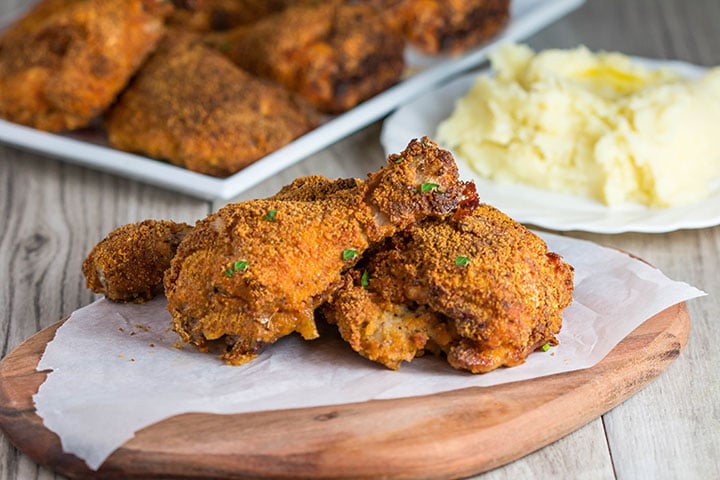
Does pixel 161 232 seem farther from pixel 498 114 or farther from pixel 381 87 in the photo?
pixel 381 87

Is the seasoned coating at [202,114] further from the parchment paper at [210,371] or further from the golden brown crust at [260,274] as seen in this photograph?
the golden brown crust at [260,274]

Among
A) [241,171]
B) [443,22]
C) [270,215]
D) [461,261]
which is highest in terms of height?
[270,215]

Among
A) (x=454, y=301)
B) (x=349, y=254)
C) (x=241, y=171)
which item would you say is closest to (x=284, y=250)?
(x=349, y=254)

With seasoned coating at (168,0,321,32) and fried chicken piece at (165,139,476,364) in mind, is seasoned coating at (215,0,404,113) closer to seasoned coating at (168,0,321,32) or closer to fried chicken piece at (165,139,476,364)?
seasoned coating at (168,0,321,32)

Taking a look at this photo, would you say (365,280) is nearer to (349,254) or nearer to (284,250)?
(349,254)

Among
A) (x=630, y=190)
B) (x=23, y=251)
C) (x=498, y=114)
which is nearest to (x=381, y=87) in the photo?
(x=498, y=114)

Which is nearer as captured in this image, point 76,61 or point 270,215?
point 270,215
